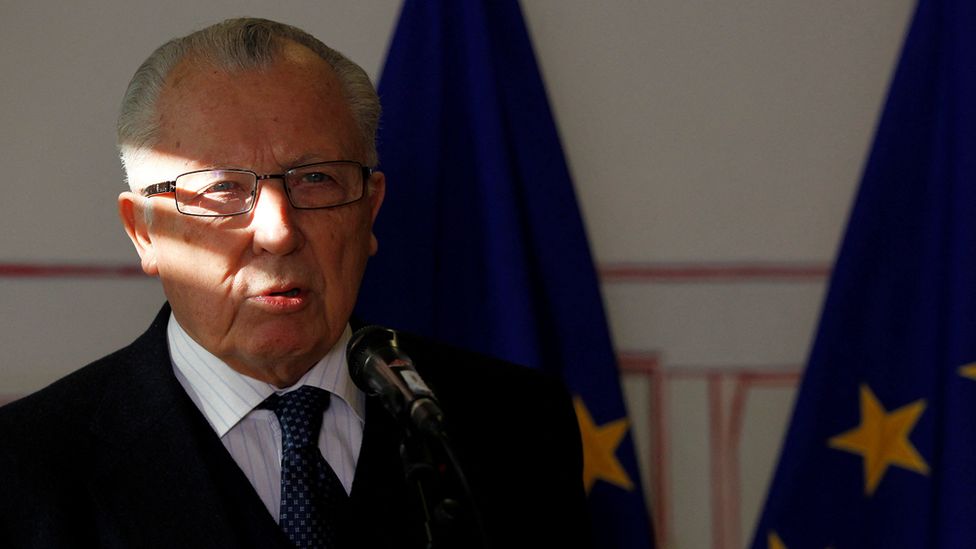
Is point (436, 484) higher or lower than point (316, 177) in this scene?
lower

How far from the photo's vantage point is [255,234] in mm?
2111

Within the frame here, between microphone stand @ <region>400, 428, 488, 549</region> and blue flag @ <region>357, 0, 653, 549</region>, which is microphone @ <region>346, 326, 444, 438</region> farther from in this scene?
blue flag @ <region>357, 0, 653, 549</region>

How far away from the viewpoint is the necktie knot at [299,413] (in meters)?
2.14

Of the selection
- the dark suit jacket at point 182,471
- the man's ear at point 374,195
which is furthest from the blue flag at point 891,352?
the man's ear at point 374,195

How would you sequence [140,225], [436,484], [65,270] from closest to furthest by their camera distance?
1. [436,484]
2. [140,225]
3. [65,270]

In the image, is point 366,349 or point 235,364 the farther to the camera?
point 235,364

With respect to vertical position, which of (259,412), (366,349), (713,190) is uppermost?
(713,190)

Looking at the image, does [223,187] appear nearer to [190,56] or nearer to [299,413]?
[190,56]

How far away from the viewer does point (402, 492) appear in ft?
7.04

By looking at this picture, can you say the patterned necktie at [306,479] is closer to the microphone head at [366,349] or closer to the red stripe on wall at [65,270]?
the microphone head at [366,349]

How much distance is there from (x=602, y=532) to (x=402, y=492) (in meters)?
1.01

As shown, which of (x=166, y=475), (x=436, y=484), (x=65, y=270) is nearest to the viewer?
(x=436, y=484)

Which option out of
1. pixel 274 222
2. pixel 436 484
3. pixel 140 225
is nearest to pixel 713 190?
pixel 274 222

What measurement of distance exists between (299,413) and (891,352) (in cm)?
162
